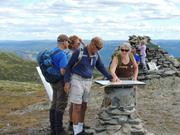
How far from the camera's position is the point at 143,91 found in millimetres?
32656

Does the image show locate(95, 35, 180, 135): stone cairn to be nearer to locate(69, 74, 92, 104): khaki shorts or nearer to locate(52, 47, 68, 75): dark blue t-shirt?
locate(69, 74, 92, 104): khaki shorts

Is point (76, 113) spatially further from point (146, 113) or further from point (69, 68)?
point (146, 113)

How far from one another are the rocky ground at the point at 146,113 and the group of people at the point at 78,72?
9.74 feet

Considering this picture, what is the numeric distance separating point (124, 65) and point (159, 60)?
23.5 metres

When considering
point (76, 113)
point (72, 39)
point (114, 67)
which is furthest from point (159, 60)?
point (76, 113)

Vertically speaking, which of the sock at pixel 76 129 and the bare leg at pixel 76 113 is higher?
the bare leg at pixel 76 113

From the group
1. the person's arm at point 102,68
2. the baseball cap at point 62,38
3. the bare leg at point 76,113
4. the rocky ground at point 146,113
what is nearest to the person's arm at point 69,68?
the bare leg at point 76,113

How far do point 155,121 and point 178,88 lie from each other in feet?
37.8

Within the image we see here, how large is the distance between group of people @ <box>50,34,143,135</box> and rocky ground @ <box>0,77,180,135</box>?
297 cm

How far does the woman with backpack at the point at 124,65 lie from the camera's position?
15.8 m

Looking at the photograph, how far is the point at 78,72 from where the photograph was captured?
49.9ft

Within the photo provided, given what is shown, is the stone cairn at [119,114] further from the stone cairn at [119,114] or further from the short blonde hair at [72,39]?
the short blonde hair at [72,39]

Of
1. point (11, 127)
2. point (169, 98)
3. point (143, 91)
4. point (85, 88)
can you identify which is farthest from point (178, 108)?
point (85, 88)

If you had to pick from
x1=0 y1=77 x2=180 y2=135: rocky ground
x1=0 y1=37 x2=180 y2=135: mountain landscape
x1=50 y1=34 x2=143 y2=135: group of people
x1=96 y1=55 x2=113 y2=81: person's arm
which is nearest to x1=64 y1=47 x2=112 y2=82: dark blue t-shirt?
x1=50 y1=34 x2=143 y2=135: group of people
